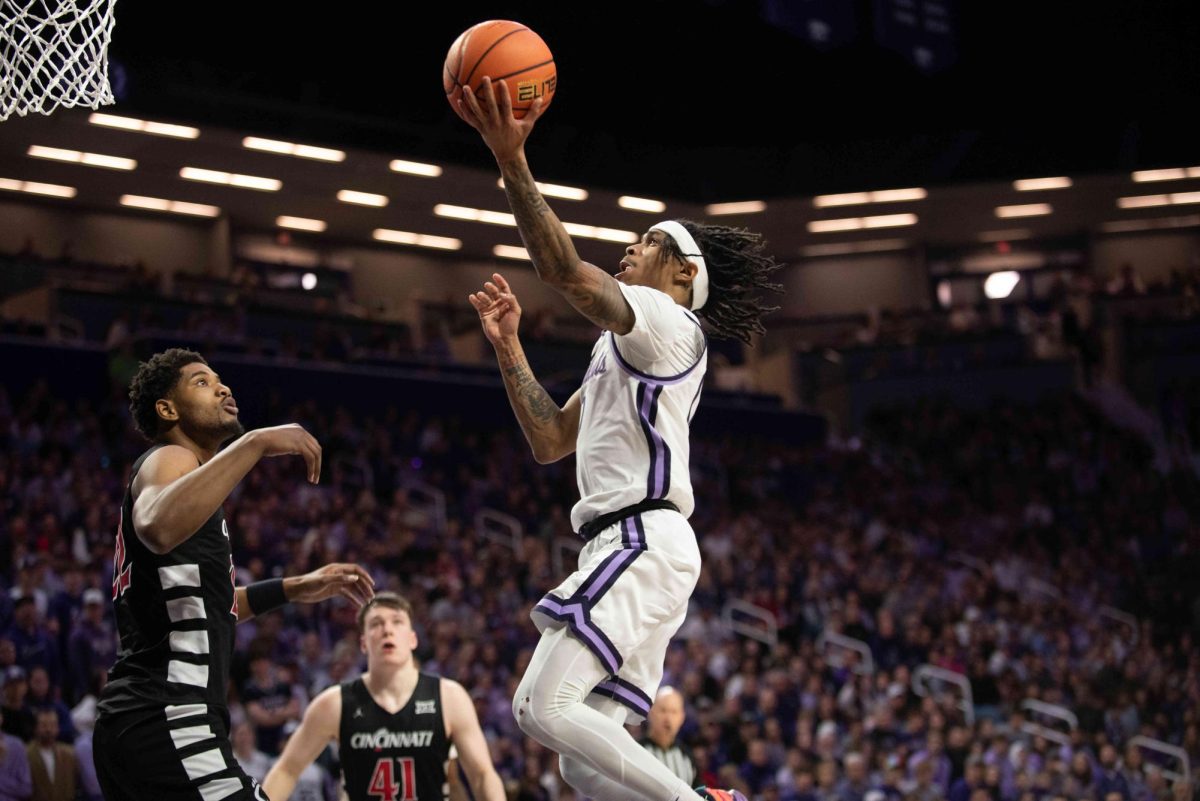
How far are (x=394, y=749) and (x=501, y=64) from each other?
3.38m

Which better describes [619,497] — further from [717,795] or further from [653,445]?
[717,795]

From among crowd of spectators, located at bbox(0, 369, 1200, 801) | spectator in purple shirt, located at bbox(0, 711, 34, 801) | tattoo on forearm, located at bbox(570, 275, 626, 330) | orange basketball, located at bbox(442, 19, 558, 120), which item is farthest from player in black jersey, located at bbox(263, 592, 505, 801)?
spectator in purple shirt, located at bbox(0, 711, 34, 801)

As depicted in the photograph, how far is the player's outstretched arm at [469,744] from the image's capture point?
653cm

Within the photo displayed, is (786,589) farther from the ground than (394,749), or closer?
closer

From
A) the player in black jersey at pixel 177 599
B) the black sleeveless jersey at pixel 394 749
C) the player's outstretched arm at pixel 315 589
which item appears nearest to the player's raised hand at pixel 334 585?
the player's outstretched arm at pixel 315 589

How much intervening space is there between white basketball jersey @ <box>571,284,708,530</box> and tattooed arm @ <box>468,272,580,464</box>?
0.42 metres

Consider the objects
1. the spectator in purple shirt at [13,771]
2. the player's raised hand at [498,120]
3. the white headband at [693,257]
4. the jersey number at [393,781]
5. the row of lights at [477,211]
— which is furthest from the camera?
the row of lights at [477,211]

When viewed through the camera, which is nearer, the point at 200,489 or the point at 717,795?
the point at 200,489

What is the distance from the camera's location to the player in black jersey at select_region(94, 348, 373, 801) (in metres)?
4.49

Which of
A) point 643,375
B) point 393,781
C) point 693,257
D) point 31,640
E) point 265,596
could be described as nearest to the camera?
point 643,375

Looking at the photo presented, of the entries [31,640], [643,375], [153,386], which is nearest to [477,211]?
[31,640]

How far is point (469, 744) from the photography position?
673cm

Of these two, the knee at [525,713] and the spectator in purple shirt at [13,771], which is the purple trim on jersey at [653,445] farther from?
the spectator in purple shirt at [13,771]

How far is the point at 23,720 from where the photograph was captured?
34.0 feet
